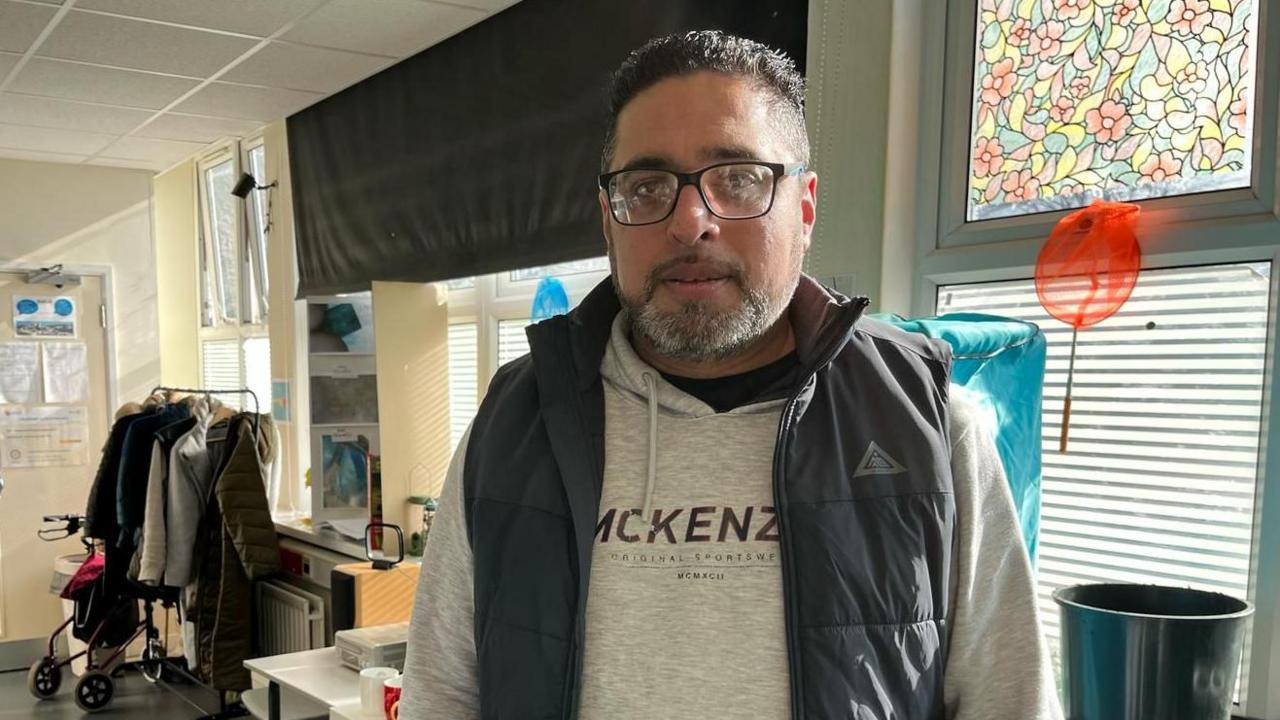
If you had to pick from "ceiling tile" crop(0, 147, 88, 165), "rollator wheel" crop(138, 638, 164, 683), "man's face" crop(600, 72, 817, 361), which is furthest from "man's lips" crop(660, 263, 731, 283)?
"ceiling tile" crop(0, 147, 88, 165)

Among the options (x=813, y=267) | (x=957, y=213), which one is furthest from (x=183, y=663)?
(x=957, y=213)

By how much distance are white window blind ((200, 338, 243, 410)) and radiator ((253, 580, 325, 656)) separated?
5.37 ft

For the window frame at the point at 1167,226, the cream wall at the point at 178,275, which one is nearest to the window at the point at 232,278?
the cream wall at the point at 178,275

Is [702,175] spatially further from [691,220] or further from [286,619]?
[286,619]

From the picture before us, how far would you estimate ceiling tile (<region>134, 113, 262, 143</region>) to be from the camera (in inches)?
193

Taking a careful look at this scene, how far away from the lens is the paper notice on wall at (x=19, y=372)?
5.60m

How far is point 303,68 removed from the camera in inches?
159

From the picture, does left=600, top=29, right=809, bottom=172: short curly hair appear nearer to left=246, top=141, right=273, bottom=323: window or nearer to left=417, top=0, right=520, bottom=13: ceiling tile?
left=417, top=0, right=520, bottom=13: ceiling tile

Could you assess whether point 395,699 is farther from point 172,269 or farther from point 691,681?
point 172,269

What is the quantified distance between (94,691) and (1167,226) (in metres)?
5.06

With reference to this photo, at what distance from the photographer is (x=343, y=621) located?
3.65 m

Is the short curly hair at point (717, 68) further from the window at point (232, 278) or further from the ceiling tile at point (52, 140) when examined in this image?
the ceiling tile at point (52, 140)

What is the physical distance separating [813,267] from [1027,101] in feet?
1.91

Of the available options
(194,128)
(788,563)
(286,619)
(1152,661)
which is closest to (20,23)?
(194,128)
